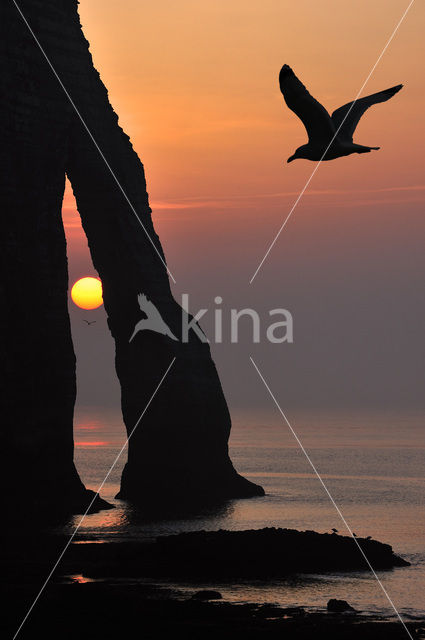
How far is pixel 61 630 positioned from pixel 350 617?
11121mm

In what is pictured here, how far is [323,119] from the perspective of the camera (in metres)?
28.7

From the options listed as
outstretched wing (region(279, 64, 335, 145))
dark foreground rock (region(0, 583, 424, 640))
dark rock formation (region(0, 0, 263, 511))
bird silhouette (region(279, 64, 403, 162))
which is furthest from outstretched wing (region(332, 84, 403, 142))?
dark rock formation (region(0, 0, 263, 511))

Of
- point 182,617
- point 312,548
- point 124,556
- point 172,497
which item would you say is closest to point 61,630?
point 182,617

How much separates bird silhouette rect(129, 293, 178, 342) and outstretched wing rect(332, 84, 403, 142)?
53985 millimetres

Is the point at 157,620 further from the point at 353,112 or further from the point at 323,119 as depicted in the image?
the point at 323,119

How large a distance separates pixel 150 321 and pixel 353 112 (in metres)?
55.1

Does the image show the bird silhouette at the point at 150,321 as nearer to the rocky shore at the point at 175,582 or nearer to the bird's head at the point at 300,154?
the rocky shore at the point at 175,582

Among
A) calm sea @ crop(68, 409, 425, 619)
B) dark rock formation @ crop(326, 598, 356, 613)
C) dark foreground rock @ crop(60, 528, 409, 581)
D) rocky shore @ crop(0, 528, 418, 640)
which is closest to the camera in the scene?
rocky shore @ crop(0, 528, 418, 640)

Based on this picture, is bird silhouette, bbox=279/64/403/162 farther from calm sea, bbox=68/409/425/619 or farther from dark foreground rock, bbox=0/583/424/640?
calm sea, bbox=68/409/425/619

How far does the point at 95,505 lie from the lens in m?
79.3

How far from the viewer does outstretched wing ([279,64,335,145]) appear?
27.5 meters

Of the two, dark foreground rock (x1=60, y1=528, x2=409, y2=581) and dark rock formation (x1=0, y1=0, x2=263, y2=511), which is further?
dark rock formation (x1=0, y1=0, x2=263, y2=511)

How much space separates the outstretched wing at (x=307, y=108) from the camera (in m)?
27.5

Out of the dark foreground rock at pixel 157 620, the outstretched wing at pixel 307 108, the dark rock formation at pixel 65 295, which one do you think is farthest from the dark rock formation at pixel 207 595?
the dark rock formation at pixel 65 295
